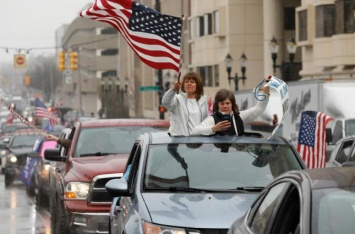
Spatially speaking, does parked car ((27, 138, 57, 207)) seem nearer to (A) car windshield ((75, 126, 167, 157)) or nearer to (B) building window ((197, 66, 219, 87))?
(A) car windshield ((75, 126, 167, 157))

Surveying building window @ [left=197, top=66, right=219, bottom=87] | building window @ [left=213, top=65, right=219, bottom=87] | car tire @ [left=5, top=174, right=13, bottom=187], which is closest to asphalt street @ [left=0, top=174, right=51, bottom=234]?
car tire @ [left=5, top=174, right=13, bottom=187]

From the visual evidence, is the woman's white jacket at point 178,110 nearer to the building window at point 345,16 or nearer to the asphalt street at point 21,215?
the asphalt street at point 21,215

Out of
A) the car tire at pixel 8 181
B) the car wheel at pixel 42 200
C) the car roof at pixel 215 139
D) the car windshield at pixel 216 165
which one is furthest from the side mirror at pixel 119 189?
the car tire at pixel 8 181

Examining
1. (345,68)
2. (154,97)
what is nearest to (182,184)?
(345,68)

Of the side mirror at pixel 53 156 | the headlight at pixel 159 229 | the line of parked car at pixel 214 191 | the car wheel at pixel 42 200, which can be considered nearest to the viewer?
the line of parked car at pixel 214 191

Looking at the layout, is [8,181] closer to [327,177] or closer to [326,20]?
[326,20]

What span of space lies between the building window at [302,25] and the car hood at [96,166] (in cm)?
3459

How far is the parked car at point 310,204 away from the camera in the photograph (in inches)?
222

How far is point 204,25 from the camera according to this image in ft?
214

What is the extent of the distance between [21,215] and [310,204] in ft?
49.6

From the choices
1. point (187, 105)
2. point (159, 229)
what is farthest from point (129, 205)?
point (187, 105)

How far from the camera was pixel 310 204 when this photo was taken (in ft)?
18.8

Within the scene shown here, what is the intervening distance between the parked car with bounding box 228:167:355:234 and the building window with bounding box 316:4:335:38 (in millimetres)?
39355

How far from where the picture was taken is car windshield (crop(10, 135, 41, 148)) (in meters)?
35.3
